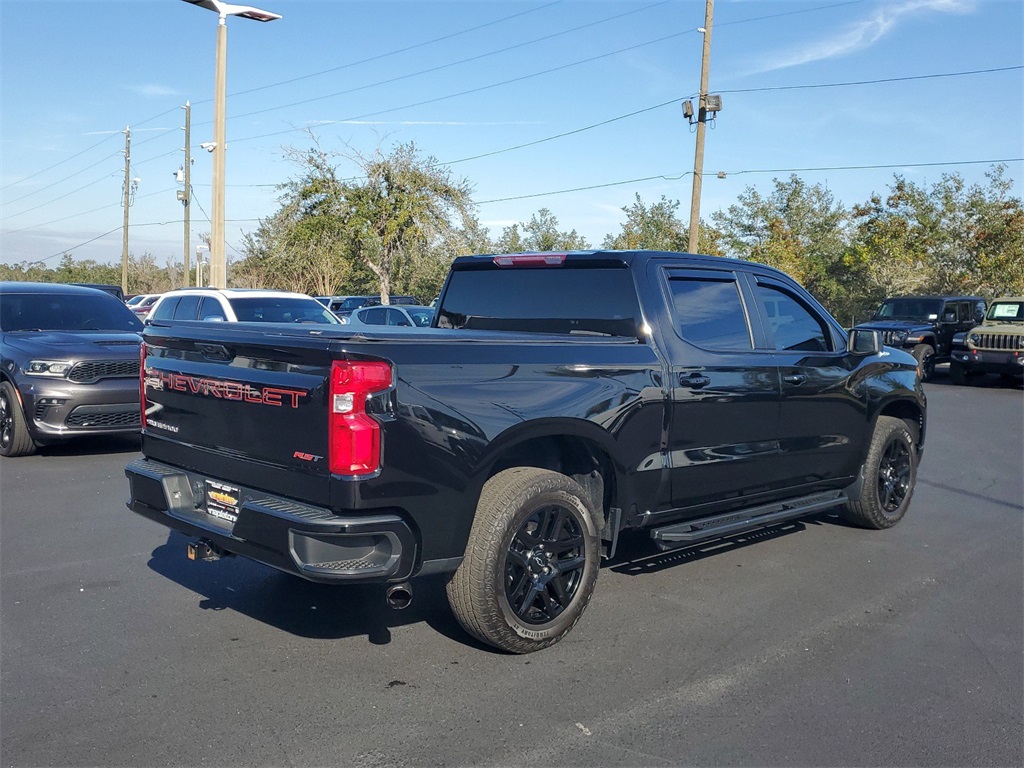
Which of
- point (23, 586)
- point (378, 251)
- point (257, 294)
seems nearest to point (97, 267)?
point (378, 251)

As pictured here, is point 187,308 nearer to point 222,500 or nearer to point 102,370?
point 102,370

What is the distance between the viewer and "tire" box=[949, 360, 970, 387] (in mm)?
19938

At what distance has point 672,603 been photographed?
5.25 metres

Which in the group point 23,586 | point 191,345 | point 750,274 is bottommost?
point 23,586

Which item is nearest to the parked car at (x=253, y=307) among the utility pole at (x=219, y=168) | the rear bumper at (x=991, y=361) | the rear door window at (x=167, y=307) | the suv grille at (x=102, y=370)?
the rear door window at (x=167, y=307)

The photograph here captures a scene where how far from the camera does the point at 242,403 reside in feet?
13.8

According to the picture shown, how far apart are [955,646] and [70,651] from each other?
424 centimetres

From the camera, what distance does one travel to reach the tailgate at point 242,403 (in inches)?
153

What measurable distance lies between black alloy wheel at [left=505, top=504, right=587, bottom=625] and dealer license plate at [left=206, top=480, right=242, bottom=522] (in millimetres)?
1257

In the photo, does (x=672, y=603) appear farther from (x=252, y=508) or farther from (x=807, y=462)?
(x=252, y=508)

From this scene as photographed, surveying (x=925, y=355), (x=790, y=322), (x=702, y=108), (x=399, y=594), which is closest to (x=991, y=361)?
(x=925, y=355)

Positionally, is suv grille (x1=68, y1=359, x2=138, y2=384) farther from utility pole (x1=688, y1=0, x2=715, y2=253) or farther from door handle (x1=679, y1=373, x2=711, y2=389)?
utility pole (x1=688, y1=0, x2=715, y2=253)

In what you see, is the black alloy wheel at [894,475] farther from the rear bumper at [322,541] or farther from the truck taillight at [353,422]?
the truck taillight at [353,422]

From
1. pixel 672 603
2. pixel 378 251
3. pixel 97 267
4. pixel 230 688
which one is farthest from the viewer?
pixel 97 267
